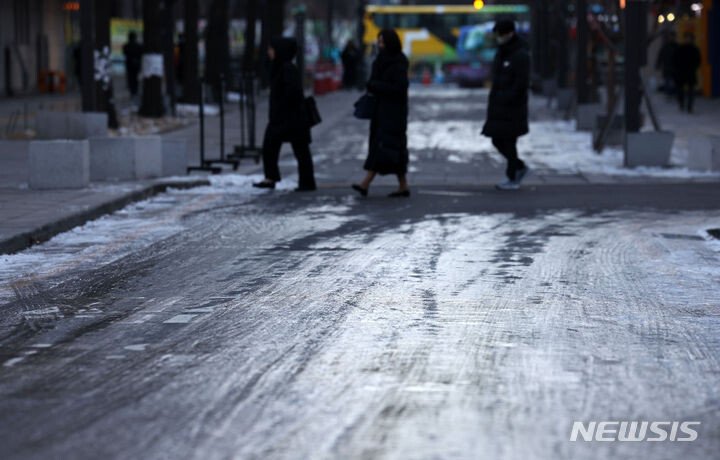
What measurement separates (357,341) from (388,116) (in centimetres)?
898

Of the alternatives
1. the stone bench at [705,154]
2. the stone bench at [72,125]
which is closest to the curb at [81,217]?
the stone bench at [72,125]

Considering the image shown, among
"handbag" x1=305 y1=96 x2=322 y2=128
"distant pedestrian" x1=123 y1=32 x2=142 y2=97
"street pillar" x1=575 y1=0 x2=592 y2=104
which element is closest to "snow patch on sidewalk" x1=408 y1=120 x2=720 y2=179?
"street pillar" x1=575 y1=0 x2=592 y2=104

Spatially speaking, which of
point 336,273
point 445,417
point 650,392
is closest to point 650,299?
point 336,273

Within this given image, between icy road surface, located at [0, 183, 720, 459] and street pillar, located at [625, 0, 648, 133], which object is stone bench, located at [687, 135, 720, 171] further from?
icy road surface, located at [0, 183, 720, 459]

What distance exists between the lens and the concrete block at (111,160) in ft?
61.4

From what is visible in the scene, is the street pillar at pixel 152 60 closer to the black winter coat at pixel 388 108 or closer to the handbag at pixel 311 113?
the handbag at pixel 311 113

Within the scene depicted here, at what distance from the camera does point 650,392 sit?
22.0 ft

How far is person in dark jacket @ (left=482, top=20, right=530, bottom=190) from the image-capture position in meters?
17.6

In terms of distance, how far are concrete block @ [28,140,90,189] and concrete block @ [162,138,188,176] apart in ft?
7.69

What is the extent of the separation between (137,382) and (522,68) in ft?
37.3

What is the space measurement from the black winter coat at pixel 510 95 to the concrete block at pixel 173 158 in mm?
3844

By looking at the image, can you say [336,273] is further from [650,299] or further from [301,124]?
[301,124]

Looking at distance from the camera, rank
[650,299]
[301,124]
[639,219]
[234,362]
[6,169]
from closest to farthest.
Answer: [234,362]
[650,299]
[639,219]
[301,124]
[6,169]

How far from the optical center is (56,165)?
16828mm
